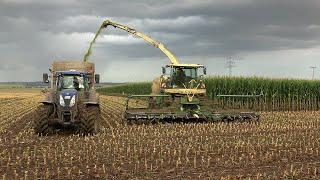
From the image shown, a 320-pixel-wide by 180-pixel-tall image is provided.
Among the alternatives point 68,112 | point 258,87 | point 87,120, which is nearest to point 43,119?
point 68,112

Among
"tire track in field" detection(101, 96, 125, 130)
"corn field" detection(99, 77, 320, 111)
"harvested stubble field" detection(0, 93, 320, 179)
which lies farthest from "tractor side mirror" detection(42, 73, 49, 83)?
"corn field" detection(99, 77, 320, 111)

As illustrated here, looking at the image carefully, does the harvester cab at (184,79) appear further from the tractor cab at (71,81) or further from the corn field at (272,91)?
the corn field at (272,91)

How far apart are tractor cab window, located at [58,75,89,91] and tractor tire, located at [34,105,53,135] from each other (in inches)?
51.4

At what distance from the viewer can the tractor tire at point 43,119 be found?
15508mm

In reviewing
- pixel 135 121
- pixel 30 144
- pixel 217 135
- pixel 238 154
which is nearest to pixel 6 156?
pixel 30 144

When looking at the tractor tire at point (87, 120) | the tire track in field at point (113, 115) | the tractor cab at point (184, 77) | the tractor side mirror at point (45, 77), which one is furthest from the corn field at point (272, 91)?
the tractor tire at point (87, 120)

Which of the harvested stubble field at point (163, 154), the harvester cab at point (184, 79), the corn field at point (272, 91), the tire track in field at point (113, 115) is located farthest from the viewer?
the corn field at point (272, 91)

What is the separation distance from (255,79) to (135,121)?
1676 cm

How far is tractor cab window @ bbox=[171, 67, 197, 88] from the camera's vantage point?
2336 cm

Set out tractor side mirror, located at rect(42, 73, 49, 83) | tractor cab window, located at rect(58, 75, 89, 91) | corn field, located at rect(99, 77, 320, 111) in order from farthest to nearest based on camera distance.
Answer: corn field, located at rect(99, 77, 320, 111), tractor side mirror, located at rect(42, 73, 49, 83), tractor cab window, located at rect(58, 75, 89, 91)

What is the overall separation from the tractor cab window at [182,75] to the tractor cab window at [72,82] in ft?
23.1

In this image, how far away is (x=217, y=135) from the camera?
16250 mm

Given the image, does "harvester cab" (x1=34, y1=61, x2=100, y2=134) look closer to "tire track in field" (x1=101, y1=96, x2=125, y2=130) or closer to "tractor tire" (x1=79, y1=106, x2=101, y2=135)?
"tractor tire" (x1=79, y1=106, x2=101, y2=135)

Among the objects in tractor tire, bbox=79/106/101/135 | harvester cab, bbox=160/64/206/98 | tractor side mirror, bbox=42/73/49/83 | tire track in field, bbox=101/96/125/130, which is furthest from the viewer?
harvester cab, bbox=160/64/206/98
